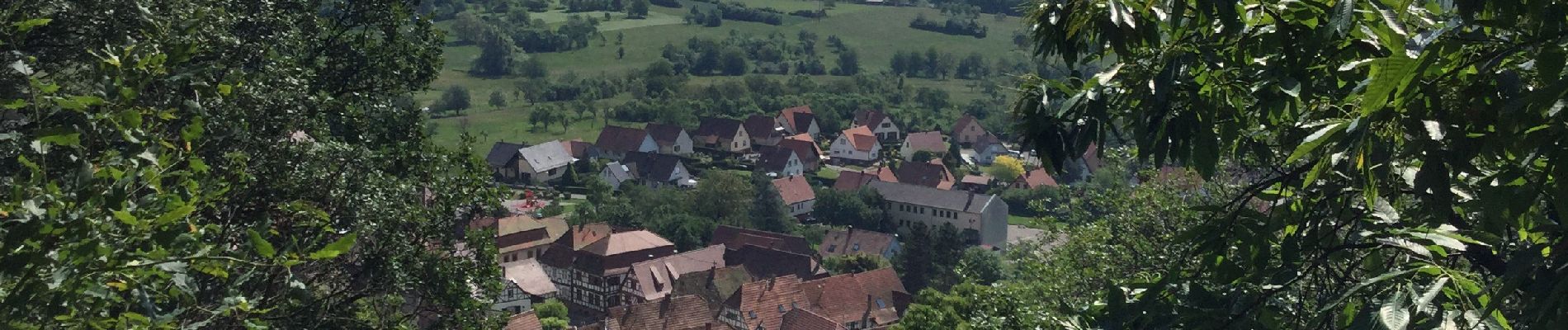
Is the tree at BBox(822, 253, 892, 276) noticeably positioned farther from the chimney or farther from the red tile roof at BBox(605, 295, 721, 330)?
the red tile roof at BBox(605, 295, 721, 330)

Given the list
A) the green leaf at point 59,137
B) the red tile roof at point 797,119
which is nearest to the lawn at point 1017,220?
the red tile roof at point 797,119

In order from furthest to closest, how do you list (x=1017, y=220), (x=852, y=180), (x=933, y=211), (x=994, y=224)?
(x=852, y=180) < (x=1017, y=220) < (x=933, y=211) < (x=994, y=224)

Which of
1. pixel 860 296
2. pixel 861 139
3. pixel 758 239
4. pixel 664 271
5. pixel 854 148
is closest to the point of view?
pixel 860 296

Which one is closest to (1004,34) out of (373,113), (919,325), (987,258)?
(987,258)

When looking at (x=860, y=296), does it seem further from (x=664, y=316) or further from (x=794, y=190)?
(x=794, y=190)

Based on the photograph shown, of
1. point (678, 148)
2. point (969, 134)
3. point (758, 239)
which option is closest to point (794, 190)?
point (758, 239)

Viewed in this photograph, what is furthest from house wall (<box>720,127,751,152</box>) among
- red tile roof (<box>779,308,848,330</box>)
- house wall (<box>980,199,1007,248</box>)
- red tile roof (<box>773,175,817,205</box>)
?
red tile roof (<box>779,308,848,330</box>)
